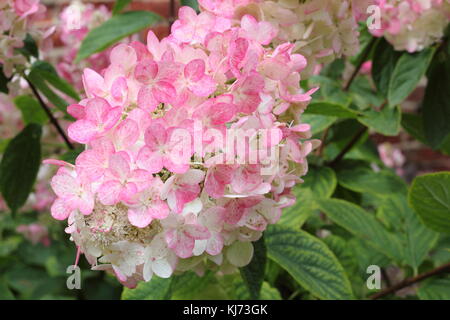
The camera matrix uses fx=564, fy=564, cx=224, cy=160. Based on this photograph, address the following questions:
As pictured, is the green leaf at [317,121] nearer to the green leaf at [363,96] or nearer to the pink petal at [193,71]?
the green leaf at [363,96]

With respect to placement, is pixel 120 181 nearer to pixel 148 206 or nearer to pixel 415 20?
pixel 148 206

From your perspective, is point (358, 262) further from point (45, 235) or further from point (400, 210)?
point (45, 235)

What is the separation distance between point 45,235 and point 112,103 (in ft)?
3.17

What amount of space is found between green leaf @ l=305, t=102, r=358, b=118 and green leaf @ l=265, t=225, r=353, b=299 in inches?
5.7

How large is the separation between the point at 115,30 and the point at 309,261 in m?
0.46

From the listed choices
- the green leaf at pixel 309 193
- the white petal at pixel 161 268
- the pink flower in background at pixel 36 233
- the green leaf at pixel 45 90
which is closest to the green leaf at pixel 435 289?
the green leaf at pixel 309 193

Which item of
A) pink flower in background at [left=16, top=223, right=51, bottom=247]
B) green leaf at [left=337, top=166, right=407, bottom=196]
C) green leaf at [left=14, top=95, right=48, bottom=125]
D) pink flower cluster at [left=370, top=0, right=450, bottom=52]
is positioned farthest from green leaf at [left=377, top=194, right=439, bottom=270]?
pink flower in background at [left=16, top=223, right=51, bottom=247]

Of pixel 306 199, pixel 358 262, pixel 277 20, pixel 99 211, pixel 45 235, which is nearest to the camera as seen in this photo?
pixel 99 211

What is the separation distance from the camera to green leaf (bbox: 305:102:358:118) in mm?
668

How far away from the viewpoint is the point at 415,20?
0.76 meters

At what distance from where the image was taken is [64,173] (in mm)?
412

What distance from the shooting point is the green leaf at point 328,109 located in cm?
67

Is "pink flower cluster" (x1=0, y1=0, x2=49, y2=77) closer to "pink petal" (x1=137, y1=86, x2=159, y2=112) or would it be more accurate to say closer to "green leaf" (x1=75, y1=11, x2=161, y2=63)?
"green leaf" (x1=75, y1=11, x2=161, y2=63)

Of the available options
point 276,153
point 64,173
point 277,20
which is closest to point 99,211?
point 64,173
